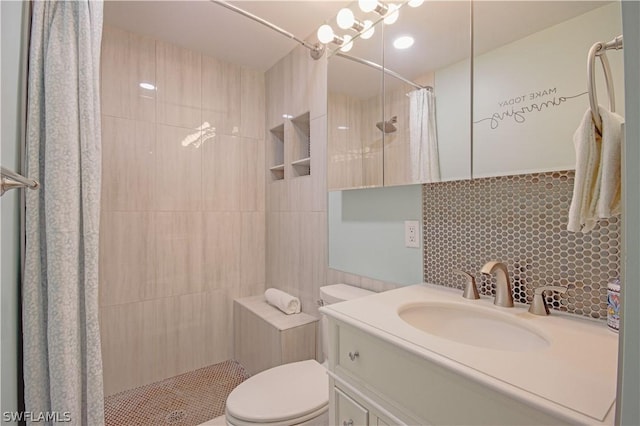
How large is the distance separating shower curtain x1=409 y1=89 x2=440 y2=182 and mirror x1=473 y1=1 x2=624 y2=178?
0.17m

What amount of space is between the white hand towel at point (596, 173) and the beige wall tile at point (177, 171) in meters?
2.11

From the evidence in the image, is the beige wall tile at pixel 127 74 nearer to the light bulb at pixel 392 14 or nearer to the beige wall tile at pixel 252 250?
the beige wall tile at pixel 252 250

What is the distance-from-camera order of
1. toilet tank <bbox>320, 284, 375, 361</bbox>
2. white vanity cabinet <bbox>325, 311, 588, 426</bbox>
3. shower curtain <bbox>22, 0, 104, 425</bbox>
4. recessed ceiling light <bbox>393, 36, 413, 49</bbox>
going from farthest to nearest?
toilet tank <bbox>320, 284, 375, 361</bbox>
recessed ceiling light <bbox>393, 36, 413, 49</bbox>
shower curtain <bbox>22, 0, 104, 425</bbox>
white vanity cabinet <bbox>325, 311, 588, 426</bbox>

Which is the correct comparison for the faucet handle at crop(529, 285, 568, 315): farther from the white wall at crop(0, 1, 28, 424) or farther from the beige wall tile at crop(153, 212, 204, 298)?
the beige wall tile at crop(153, 212, 204, 298)

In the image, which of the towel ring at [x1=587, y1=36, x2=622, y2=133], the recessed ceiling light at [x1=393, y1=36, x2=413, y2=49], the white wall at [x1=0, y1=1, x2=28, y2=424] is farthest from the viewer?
the recessed ceiling light at [x1=393, y1=36, x2=413, y2=49]

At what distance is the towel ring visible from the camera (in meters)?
0.68

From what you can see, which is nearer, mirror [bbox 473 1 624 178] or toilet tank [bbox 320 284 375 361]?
mirror [bbox 473 1 624 178]

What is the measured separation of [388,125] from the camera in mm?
1435

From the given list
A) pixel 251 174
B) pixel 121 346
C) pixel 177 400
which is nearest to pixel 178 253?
pixel 121 346

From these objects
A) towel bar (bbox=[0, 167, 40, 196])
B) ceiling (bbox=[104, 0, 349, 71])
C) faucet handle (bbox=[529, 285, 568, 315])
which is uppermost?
ceiling (bbox=[104, 0, 349, 71])

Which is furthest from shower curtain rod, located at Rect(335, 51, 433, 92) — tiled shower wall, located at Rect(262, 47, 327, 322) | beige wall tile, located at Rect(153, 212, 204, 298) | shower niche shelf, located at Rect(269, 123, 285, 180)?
beige wall tile, located at Rect(153, 212, 204, 298)

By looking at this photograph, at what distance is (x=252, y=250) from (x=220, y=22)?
162 cm

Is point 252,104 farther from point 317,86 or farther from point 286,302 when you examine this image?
point 286,302

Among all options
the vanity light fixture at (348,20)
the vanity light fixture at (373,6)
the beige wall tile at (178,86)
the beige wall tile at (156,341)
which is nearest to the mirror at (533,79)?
the vanity light fixture at (373,6)
